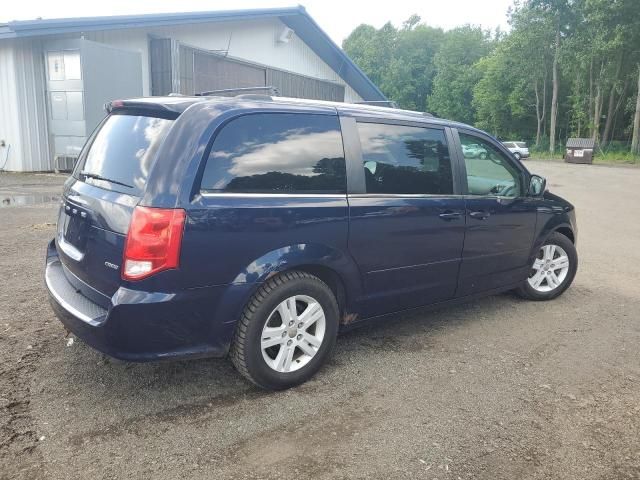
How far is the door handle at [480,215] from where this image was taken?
445cm

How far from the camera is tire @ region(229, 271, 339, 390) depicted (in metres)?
3.25

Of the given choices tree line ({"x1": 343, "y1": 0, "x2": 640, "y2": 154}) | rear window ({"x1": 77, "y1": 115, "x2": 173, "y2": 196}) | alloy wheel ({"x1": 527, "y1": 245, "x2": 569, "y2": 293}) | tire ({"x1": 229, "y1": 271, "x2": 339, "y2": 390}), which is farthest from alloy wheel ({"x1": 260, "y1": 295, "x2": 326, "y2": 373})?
tree line ({"x1": 343, "y1": 0, "x2": 640, "y2": 154})

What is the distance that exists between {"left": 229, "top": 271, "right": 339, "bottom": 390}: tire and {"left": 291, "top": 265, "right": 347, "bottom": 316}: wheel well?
0.19 ft

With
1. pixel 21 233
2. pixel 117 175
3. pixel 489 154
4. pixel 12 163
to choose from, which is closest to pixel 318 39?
pixel 12 163

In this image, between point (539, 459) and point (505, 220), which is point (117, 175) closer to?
point (539, 459)

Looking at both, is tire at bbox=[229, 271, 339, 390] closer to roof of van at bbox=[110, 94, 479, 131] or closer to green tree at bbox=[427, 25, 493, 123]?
roof of van at bbox=[110, 94, 479, 131]

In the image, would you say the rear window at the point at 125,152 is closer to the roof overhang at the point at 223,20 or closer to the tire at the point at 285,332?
the tire at the point at 285,332

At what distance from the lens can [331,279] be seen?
366cm

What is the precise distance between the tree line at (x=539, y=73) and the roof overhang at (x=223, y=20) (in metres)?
27.5

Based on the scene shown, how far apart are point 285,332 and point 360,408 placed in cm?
64

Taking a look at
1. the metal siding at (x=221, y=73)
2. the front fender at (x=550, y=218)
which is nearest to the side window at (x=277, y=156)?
the front fender at (x=550, y=218)

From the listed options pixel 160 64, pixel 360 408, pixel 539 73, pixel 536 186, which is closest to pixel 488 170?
pixel 536 186

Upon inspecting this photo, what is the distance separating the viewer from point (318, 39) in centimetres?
2050

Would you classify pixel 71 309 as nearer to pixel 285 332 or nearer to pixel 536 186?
pixel 285 332
